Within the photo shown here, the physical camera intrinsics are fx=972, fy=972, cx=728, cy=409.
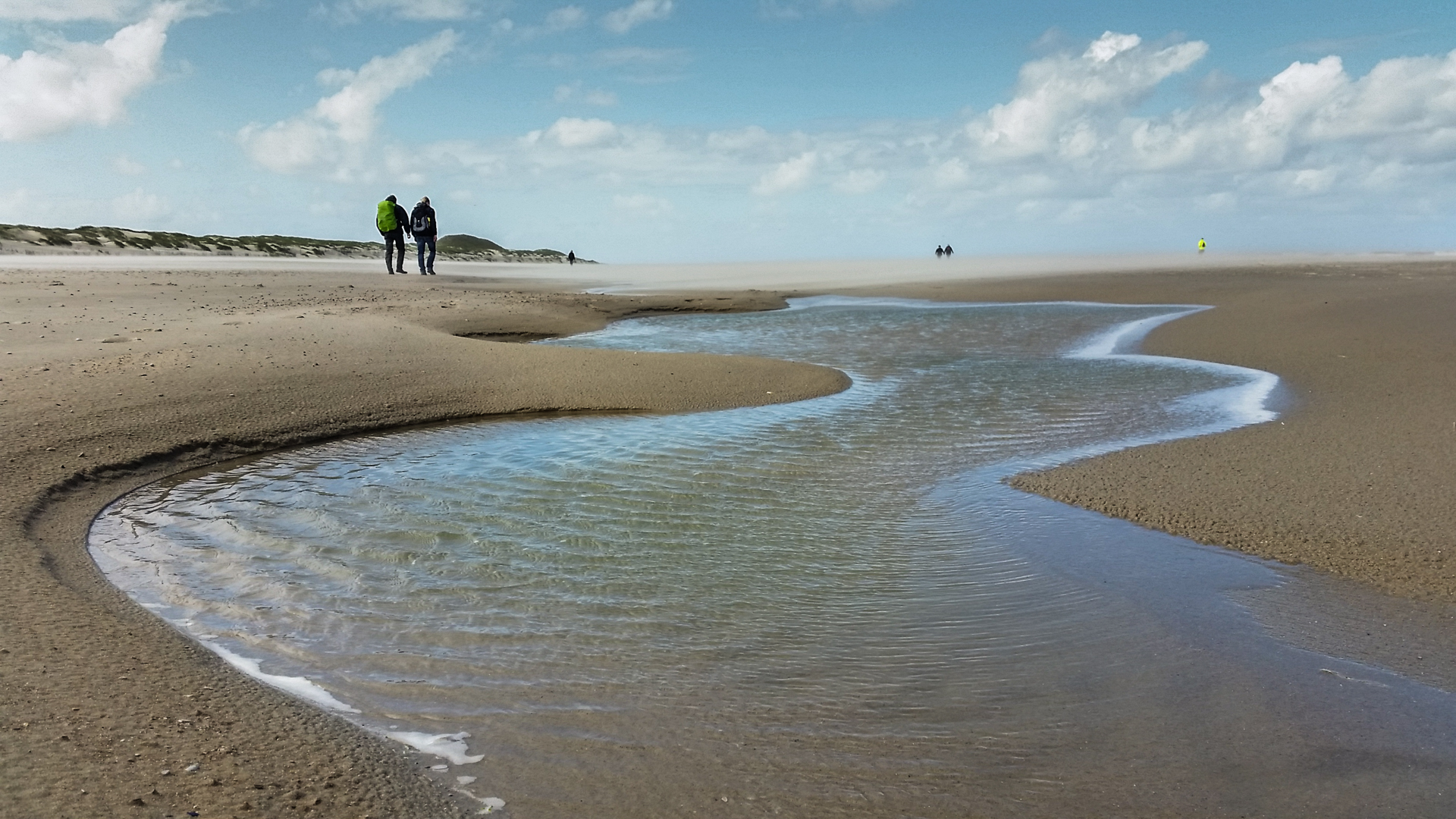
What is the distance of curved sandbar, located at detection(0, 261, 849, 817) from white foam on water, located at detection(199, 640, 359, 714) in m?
0.09

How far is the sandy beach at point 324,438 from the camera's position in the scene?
2748mm

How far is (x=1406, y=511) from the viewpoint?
17.7 feet

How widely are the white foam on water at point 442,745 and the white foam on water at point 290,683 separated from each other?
28cm

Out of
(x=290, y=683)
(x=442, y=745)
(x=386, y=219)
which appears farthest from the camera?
(x=386, y=219)

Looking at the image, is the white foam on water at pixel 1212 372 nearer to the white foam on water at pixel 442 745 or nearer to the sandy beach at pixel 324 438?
the sandy beach at pixel 324 438

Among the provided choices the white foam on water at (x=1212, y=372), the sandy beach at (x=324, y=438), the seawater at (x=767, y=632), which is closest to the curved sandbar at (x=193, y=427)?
the sandy beach at (x=324, y=438)

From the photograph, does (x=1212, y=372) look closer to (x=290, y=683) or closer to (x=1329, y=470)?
(x=1329, y=470)

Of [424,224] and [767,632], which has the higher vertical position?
[424,224]

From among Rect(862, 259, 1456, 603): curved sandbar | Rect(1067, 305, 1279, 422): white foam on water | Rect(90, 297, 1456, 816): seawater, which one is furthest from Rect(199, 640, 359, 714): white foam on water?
Rect(1067, 305, 1279, 422): white foam on water

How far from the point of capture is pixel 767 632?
4.05m

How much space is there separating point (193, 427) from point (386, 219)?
16446mm

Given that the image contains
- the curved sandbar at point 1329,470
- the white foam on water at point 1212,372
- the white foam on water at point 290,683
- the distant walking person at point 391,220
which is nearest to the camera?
the white foam on water at point 290,683

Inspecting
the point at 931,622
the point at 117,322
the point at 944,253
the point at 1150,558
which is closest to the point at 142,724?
the point at 931,622

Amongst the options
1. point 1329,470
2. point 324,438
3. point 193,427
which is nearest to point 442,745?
point 193,427
